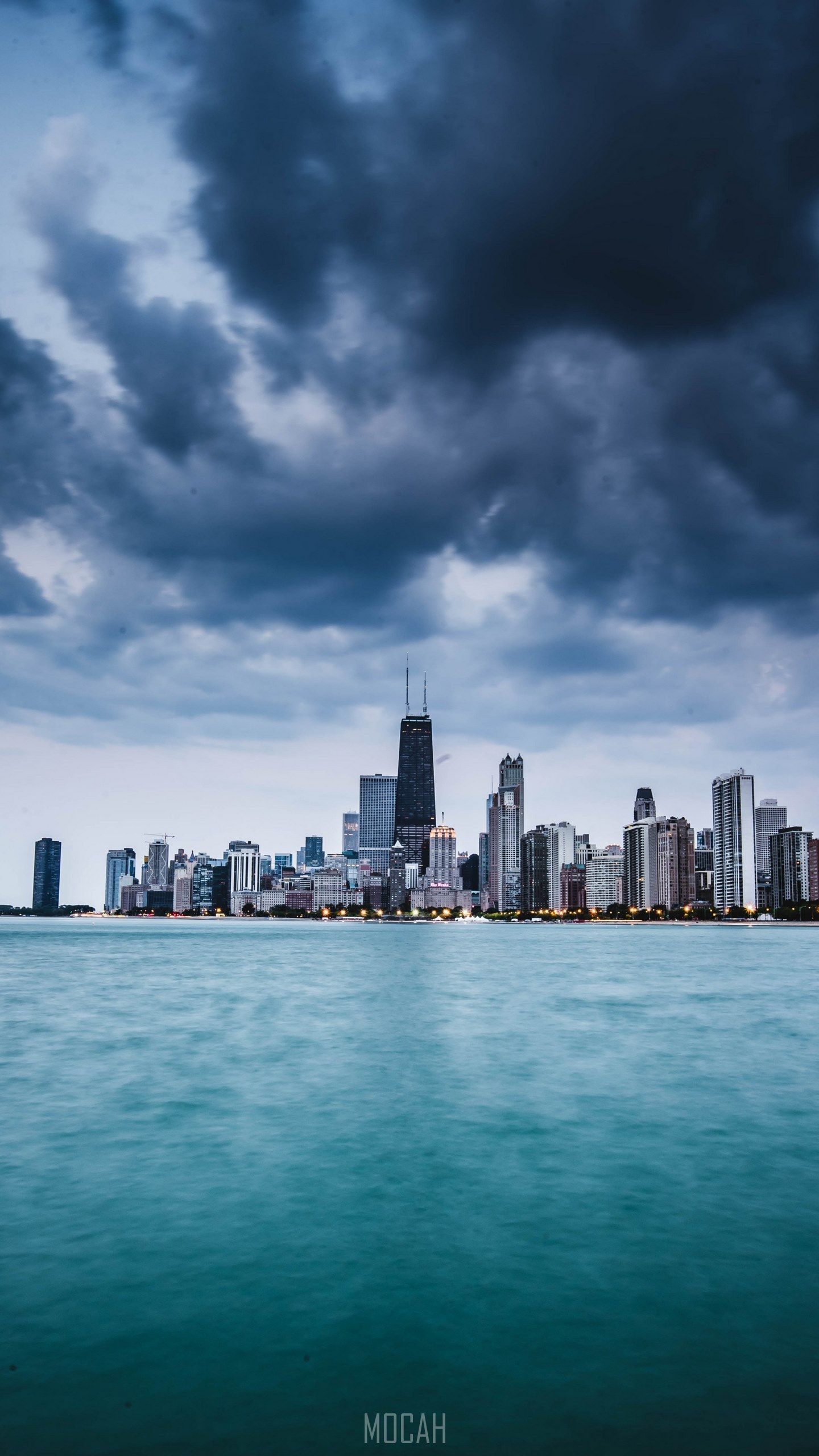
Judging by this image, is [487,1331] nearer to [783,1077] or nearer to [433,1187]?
[433,1187]

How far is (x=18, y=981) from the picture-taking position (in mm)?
68312

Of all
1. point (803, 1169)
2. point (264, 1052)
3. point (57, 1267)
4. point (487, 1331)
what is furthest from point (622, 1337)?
point (264, 1052)

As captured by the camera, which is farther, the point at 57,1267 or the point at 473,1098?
the point at 473,1098

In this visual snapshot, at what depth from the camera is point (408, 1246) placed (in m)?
14.7

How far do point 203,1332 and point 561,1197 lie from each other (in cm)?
866

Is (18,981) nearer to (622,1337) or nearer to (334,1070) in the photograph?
(334,1070)

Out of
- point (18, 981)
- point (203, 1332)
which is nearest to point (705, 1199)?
point (203, 1332)

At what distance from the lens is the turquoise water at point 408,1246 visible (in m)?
9.48

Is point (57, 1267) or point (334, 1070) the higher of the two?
point (57, 1267)

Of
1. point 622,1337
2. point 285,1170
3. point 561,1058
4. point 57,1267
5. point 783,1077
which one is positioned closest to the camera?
point 622,1337

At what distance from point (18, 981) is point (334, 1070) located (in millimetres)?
47339

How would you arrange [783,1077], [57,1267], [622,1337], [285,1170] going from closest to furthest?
1. [622,1337]
2. [57,1267]
3. [285,1170]
4. [783,1077]

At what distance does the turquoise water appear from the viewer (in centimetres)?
948

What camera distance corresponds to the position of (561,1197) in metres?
17.3
